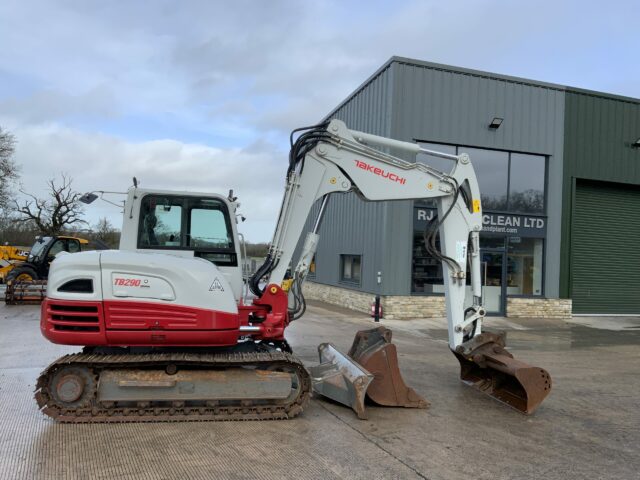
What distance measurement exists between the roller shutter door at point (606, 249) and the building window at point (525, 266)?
1414mm

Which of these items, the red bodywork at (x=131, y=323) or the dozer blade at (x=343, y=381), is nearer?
the red bodywork at (x=131, y=323)

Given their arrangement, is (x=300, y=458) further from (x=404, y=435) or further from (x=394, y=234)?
(x=394, y=234)

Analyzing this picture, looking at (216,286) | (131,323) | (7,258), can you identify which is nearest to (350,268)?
(216,286)

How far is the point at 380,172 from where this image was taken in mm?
6863

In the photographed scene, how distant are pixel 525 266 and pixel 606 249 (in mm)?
3477

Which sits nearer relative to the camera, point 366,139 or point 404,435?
point 404,435

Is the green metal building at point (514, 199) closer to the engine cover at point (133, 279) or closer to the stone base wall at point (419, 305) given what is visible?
the stone base wall at point (419, 305)

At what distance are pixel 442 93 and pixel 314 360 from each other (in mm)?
10577

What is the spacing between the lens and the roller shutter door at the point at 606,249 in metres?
18.7

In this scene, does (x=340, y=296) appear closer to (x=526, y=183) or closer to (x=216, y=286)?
(x=526, y=183)

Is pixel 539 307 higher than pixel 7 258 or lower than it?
lower

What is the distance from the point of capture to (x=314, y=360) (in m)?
9.38

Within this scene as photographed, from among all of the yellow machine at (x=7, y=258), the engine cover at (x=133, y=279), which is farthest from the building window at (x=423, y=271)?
the yellow machine at (x=7, y=258)

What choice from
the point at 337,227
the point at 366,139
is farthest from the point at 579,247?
the point at 366,139
